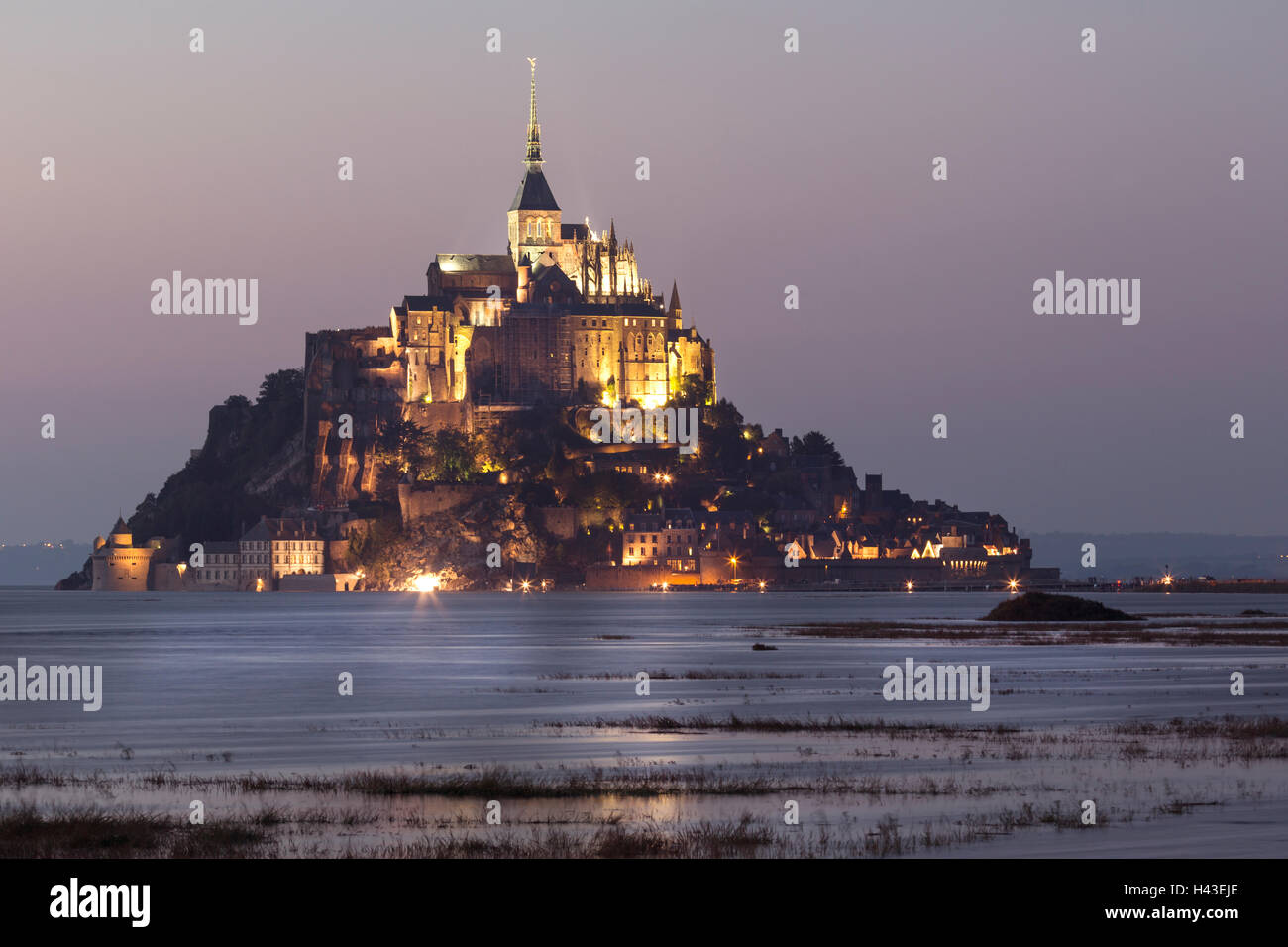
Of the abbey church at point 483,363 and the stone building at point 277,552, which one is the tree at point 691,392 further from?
the stone building at point 277,552

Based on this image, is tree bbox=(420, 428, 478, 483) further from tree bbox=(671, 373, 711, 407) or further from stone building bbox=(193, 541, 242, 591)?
stone building bbox=(193, 541, 242, 591)

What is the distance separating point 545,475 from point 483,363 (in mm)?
14374

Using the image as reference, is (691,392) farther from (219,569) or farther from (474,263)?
(219,569)

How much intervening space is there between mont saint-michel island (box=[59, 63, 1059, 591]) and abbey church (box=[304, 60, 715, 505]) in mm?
197

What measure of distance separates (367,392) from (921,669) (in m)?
138

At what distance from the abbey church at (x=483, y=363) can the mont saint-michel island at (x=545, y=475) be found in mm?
197

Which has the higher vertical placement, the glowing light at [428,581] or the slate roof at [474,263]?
the slate roof at [474,263]

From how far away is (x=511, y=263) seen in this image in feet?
642

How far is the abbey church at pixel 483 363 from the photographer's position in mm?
182750

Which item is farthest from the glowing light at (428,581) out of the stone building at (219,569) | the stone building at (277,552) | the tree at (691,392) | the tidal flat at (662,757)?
the tidal flat at (662,757)

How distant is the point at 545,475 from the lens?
583 ft

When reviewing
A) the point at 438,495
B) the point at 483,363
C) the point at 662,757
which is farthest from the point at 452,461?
the point at 662,757
